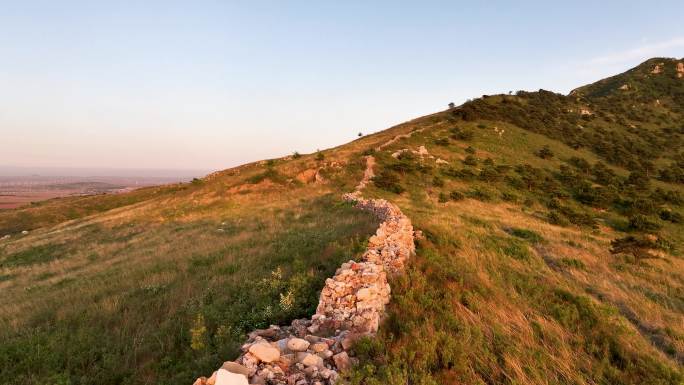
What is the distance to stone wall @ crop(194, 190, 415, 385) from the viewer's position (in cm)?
467

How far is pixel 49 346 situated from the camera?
7.21 meters

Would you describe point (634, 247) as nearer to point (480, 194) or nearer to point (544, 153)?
point (480, 194)

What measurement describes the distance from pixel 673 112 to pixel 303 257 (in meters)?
95.3

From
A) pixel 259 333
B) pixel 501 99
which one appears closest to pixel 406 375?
pixel 259 333

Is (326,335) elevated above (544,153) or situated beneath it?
situated beneath

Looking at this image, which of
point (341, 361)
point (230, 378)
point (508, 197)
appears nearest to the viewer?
point (230, 378)

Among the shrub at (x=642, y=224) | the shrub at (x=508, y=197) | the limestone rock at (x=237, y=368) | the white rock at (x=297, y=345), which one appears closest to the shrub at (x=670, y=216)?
the shrub at (x=642, y=224)

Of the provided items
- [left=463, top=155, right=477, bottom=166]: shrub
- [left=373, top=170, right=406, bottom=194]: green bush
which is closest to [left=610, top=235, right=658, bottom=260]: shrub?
[left=373, top=170, right=406, bottom=194]: green bush

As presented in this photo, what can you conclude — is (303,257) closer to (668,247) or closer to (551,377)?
(551,377)

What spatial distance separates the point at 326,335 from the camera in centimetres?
618

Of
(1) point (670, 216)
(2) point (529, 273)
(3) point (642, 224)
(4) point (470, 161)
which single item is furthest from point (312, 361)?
(1) point (670, 216)

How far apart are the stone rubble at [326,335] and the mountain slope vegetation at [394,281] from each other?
1.17 feet

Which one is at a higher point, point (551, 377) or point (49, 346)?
point (49, 346)

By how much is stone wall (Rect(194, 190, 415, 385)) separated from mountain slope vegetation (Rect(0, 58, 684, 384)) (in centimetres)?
35
